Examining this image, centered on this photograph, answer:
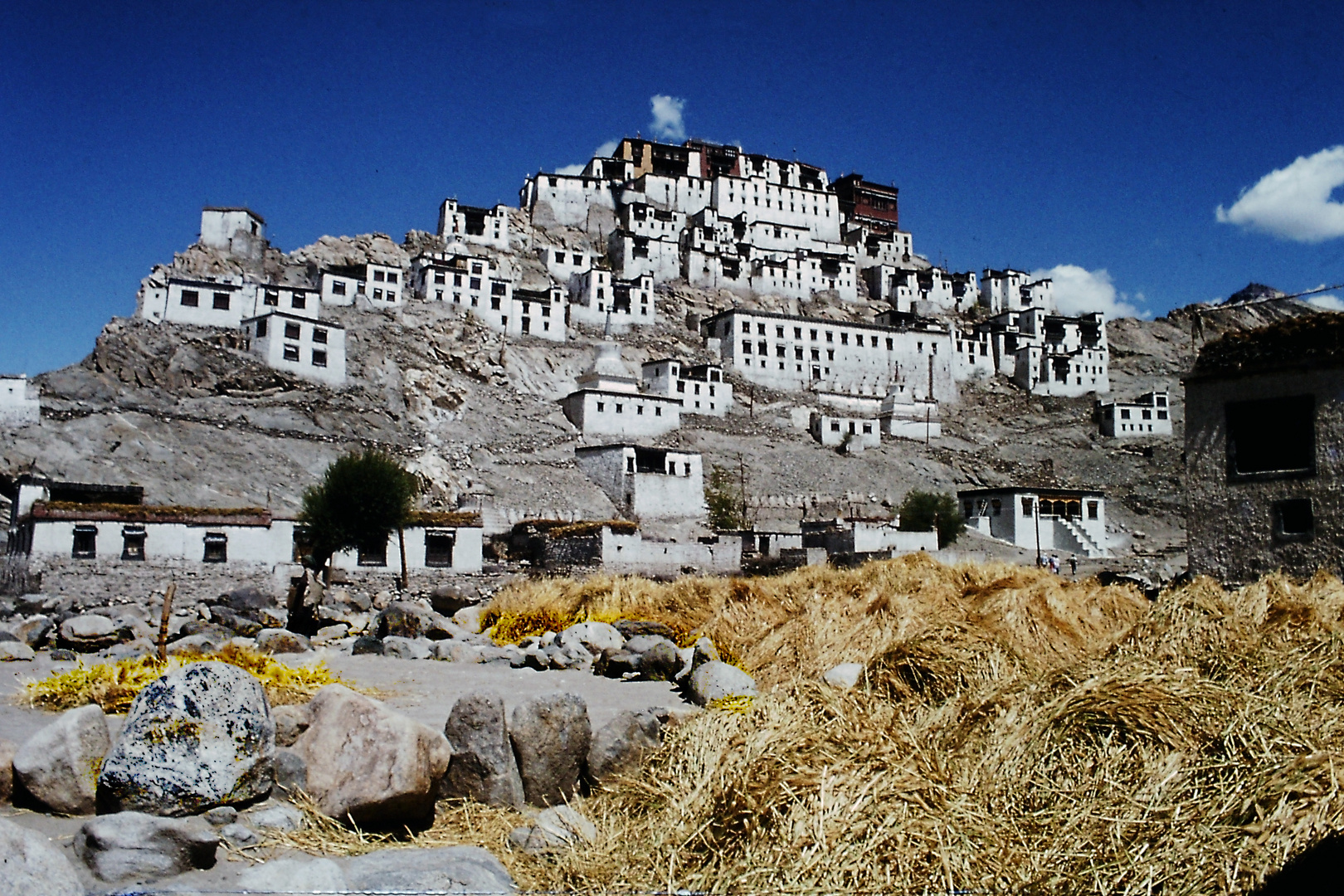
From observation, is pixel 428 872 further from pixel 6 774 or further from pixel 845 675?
pixel 845 675

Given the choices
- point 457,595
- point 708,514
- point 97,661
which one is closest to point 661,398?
point 708,514

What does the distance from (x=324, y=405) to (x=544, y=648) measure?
153ft

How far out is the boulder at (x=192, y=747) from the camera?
5.41 meters

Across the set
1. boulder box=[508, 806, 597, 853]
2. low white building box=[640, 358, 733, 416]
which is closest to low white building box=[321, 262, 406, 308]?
low white building box=[640, 358, 733, 416]

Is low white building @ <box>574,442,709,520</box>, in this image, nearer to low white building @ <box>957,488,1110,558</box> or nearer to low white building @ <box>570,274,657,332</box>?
low white building @ <box>957,488,1110,558</box>

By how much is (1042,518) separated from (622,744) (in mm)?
53862

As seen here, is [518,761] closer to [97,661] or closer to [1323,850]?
[1323,850]

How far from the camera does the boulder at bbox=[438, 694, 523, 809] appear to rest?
21.1 ft

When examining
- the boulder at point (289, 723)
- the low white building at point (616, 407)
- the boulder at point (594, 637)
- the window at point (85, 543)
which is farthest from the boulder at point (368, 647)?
the low white building at point (616, 407)

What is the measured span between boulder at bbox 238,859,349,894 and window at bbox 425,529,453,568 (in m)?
31.4

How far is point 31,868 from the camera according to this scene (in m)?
3.94

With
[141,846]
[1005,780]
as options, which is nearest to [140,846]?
[141,846]

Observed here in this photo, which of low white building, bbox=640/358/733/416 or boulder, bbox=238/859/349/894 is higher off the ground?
low white building, bbox=640/358/733/416

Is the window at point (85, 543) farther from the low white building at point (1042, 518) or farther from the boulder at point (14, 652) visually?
the low white building at point (1042, 518)
